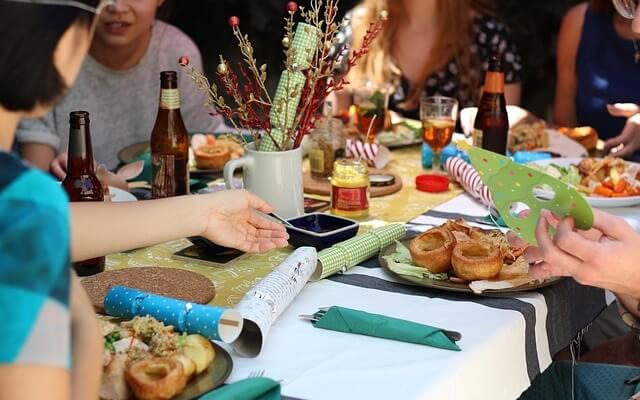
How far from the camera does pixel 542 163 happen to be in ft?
8.07

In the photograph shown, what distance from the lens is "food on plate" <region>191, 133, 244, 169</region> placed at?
101 inches

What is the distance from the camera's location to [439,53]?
12.0ft

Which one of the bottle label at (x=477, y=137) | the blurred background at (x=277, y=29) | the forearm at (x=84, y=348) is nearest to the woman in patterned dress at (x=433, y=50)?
the bottle label at (x=477, y=137)

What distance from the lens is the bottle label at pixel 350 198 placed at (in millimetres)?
2123

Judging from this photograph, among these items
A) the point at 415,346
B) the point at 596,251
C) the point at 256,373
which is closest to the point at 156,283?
the point at 256,373

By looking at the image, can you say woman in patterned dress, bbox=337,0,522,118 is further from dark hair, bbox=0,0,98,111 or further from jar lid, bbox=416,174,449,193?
dark hair, bbox=0,0,98,111

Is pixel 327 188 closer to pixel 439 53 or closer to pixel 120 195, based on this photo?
pixel 120 195

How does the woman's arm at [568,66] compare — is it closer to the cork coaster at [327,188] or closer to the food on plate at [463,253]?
the cork coaster at [327,188]

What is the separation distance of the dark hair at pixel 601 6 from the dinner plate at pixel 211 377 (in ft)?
8.61

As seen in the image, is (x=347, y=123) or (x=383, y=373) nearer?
(x=383, y=373)

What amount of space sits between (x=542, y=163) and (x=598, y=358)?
576mm

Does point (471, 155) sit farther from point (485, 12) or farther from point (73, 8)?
point (485, 12)

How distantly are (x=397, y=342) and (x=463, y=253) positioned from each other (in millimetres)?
321

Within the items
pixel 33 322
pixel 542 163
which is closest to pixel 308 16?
pixel 542 163
